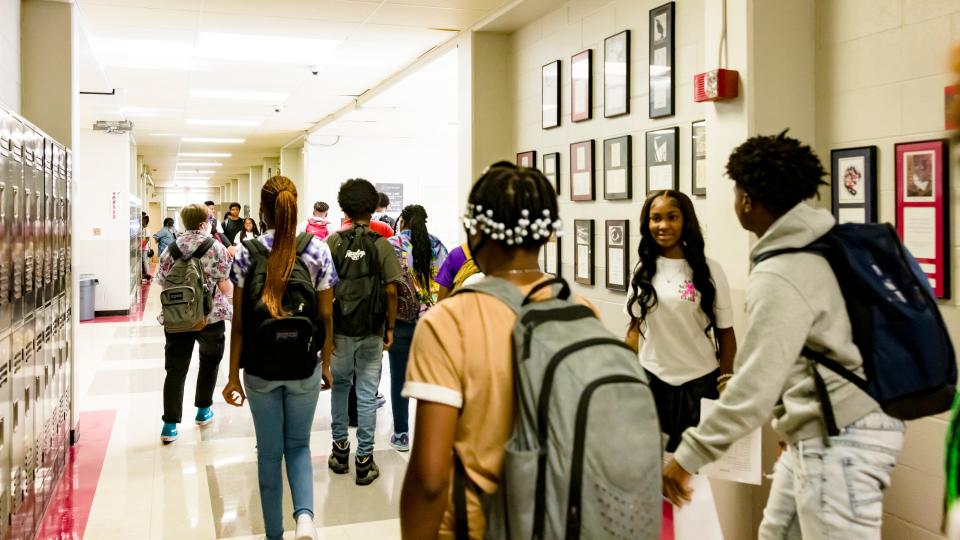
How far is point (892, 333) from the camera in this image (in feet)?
5.66

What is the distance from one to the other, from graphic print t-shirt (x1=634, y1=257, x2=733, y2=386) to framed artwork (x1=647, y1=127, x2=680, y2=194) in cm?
118

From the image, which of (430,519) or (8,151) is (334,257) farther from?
(430,519)

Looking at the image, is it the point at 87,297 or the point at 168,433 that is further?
the point at 87,297

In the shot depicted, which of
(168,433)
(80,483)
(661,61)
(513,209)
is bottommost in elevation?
(80,483)

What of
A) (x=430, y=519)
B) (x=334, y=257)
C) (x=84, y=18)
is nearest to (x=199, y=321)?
(x=334, y=257)

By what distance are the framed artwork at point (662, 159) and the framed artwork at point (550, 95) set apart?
3.81 ft

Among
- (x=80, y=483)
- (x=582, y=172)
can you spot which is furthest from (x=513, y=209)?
(x=80, y=483)

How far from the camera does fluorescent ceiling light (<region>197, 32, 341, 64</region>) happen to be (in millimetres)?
6438

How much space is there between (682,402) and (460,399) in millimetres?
1652

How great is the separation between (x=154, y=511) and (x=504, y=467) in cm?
298

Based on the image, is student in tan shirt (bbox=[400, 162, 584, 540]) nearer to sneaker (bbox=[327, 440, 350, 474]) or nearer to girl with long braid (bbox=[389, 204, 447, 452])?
sneaker (bbox=[327, 440, 350, 474])

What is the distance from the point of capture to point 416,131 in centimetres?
1319

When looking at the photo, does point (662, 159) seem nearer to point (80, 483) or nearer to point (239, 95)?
point (80, 483)

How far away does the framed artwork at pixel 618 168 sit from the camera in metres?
4.34
